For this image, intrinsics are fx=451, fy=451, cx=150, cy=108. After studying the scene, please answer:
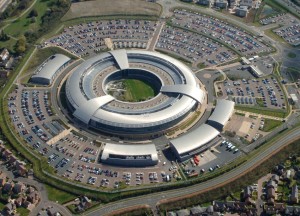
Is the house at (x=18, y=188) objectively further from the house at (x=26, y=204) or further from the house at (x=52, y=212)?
the house at (x=52, y=212)

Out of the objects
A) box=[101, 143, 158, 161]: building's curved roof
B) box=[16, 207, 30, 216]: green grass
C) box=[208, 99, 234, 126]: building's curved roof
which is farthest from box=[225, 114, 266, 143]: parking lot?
box=[16, 207, 30, 216]: green grass

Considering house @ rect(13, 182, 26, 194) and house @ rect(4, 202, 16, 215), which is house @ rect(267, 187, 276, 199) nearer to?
house @ rect(13, 182, 26, 194)

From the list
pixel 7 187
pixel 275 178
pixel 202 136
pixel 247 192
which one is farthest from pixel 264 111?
pixel 7 187

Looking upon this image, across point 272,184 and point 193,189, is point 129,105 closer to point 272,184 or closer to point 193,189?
point 193,189

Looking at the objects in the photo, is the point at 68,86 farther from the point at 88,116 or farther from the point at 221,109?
the point at 221,109

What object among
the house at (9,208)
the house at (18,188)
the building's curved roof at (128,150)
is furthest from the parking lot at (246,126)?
the house at (9,208)

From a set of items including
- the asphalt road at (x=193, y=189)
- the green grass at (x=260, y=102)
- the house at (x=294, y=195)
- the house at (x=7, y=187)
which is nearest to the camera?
the asphalt road at (x=193, y=189)
